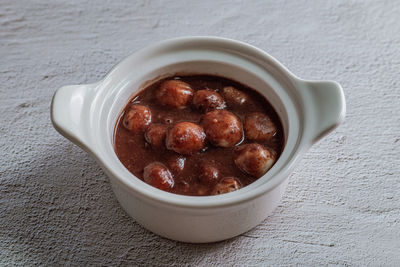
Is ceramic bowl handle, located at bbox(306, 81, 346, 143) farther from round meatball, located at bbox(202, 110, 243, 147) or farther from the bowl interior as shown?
→ round meatball, located at bbox(202, 110, 243, 147)

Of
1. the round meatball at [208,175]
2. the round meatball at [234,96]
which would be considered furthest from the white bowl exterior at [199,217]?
the round meatball at [234,96]

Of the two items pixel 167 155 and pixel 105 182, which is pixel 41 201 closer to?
pixel 105 182

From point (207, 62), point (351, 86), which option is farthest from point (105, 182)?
point (351, 86)

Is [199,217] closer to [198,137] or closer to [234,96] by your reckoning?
[198,137]

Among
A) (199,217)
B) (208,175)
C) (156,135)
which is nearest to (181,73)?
(156,135)

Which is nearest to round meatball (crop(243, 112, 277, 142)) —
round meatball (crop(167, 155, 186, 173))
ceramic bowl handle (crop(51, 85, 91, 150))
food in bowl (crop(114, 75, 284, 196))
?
food in bowl (crop(114, 75, 284, 196))
